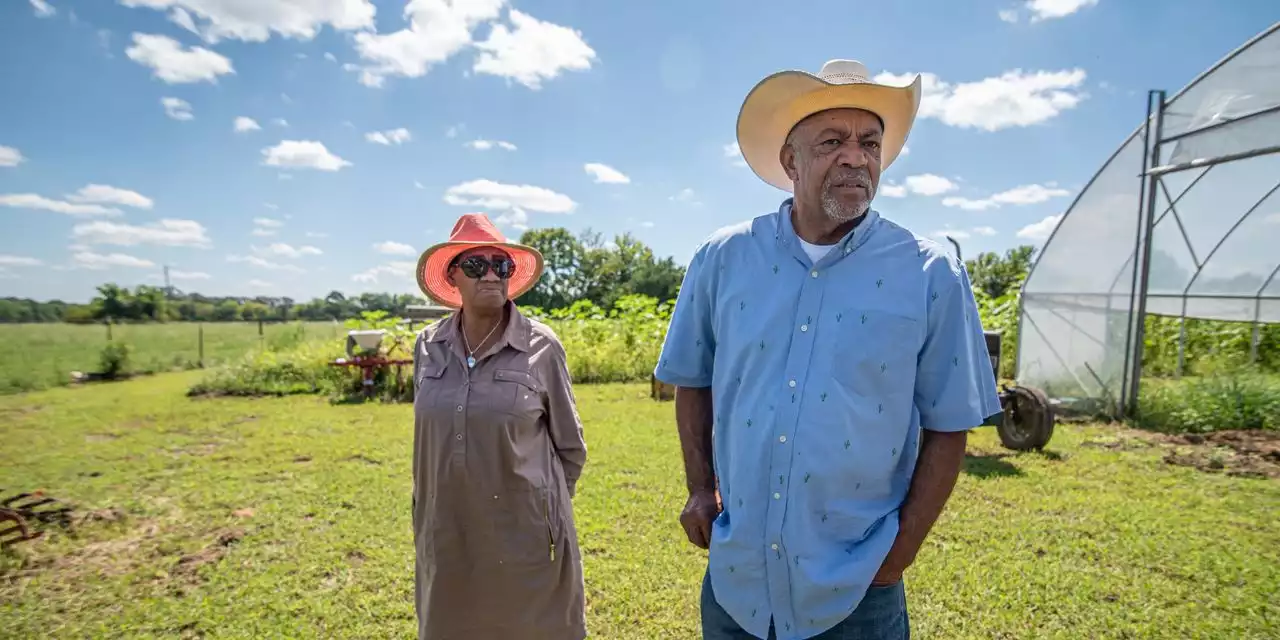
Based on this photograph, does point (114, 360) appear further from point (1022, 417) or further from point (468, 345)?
point (1022, 417)

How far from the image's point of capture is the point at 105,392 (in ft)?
48.1

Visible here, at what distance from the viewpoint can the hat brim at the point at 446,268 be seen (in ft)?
10.2

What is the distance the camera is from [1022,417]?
7.84 m

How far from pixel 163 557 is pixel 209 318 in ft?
199

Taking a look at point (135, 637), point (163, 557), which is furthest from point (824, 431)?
point (163, 557)

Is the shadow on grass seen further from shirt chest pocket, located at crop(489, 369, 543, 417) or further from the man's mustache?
the man's mustache

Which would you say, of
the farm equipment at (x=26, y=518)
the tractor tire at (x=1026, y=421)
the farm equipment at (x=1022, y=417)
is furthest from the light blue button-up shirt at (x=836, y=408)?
the tractor tire at (x=1026, y=421)

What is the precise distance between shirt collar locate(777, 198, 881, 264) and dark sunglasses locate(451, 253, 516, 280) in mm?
1435

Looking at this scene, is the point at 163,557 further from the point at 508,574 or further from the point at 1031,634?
the point at 1031,634

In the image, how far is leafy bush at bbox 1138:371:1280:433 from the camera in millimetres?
8719

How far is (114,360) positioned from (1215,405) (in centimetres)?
2365

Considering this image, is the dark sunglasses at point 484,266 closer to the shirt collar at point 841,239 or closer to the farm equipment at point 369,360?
the shirt collar at point 841,239

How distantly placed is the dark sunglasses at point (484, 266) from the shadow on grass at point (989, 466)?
19.2 ft

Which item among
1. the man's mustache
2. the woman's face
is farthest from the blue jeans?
the woman's face
